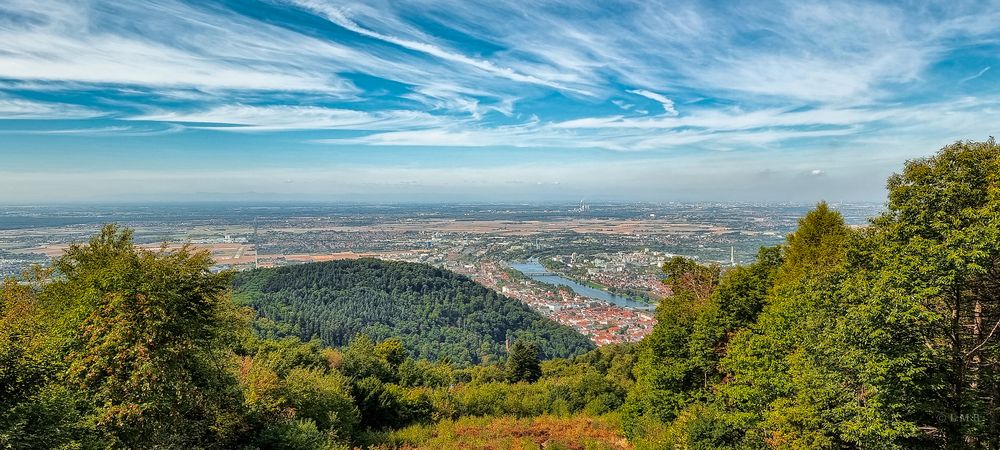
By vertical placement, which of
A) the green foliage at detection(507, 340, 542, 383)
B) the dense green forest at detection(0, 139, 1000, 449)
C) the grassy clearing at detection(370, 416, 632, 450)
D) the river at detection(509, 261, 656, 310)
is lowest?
the river at detection(509, 261, 656, 310)

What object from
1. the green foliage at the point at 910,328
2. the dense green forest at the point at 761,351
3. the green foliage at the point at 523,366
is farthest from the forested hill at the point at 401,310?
the green foliage at the point at 910,328

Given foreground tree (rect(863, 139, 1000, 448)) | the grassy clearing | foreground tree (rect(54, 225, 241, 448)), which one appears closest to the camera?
foreground tree (rect(863, 139, 1000, 448))

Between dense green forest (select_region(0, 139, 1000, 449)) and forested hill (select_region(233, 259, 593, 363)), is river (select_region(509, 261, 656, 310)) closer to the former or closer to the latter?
forested hill (select_region(233, 259, 593, 363))

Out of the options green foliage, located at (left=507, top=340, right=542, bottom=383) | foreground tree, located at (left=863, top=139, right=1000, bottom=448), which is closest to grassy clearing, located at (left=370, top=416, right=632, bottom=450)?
foreground tree, located at (left=863, top=139, right=1000, bottom=448)

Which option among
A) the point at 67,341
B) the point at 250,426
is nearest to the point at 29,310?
the point at 67,341

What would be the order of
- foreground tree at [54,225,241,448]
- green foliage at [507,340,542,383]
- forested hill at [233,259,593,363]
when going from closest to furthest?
foreground tree at [54,225,241,448]
green foliage at [507,340,542,383]
forested hill at [233,259,593,363]

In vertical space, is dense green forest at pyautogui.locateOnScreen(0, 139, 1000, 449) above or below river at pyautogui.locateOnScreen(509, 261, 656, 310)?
above

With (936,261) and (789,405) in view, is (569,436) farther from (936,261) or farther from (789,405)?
(936,261)
